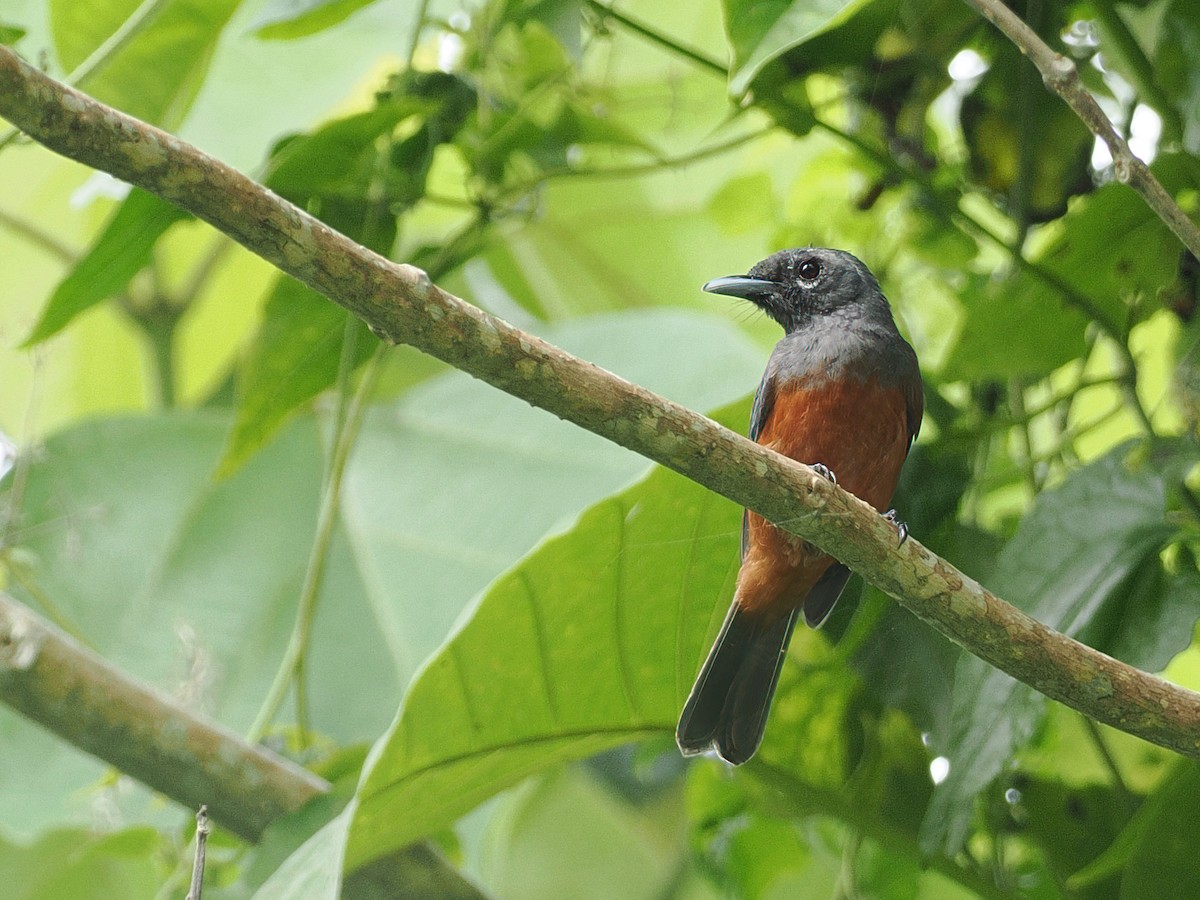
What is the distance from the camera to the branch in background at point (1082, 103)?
1.33 metres

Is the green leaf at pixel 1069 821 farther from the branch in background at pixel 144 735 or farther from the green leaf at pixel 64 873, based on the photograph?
the green leaf at pixel 64 873

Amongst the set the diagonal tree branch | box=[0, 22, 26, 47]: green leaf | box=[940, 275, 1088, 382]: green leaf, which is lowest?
box=[0, 22, 26, 47]: green leaf

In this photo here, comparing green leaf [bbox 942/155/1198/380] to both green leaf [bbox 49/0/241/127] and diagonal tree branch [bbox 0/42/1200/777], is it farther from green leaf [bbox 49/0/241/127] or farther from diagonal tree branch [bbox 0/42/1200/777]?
green leaf [bbox 49/0/241/127]

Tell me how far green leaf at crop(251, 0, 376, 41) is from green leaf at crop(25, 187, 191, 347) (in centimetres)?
35

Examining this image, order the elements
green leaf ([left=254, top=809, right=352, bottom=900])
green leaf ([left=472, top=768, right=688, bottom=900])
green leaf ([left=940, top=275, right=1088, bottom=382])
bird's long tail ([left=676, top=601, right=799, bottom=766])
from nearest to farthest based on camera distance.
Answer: green leaf ([left=254, top=809, right=352, bottom=900]) → bird's long tail ([left=676, top=601, right=799, bottom=766]) → green leaf ([left=940, top=275, right=1088, bottom=382]) → green leaf ([left=472, top=768, right=688, bottom=900])

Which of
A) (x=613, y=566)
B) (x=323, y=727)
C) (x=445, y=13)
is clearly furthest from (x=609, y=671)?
(x=445, y=13)

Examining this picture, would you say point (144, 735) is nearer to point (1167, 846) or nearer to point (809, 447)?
point (809, 447)

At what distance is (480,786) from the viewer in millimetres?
2037

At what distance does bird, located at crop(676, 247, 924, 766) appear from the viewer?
2.00 metres

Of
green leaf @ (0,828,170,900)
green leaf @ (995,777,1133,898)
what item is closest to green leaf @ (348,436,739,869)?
green leaf @ (995,777,1133,898)

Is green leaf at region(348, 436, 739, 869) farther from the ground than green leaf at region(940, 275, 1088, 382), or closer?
closer

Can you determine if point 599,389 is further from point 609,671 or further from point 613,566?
point 609,671

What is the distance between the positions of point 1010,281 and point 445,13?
146 centimetres

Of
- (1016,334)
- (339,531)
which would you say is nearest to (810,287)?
(1016,334)
